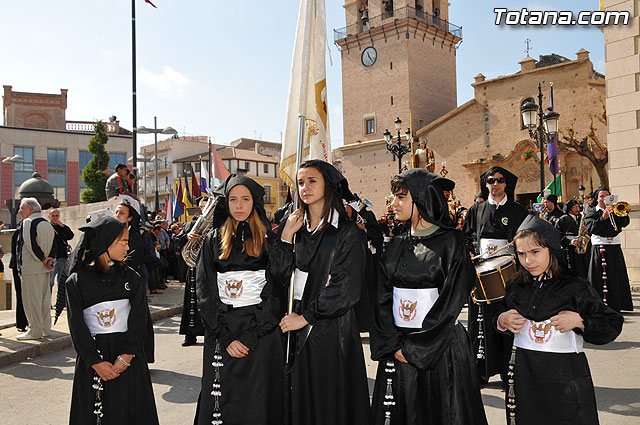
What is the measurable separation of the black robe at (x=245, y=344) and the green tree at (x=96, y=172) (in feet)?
121

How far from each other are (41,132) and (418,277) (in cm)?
5726

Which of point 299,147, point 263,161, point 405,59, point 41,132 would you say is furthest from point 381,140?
point 299,147

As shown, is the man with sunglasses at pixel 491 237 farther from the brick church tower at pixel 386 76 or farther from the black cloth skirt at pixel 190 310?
the brick church tower at pixel 386 76

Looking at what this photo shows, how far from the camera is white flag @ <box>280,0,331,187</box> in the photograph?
530 cm

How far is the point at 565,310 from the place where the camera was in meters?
3.51

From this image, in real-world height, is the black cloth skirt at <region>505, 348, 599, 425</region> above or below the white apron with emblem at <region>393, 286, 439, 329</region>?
below

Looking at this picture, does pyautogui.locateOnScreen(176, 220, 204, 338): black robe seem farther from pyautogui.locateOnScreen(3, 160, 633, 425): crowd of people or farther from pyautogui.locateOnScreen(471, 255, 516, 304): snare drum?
pyautogui.locateOnScreen(471, 255, 516, 304): snare drum

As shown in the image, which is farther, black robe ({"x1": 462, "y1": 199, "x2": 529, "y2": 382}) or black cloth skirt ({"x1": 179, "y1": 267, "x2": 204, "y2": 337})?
black cloth skirt ({"x1": 179, "y1": 267, "x2": 204, "y2": 337})

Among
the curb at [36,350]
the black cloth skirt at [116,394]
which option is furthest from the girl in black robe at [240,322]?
the curb at [36,350]

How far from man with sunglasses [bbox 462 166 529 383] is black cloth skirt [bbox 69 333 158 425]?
10.9 feet

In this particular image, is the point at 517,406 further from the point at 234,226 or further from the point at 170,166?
the point at 170,166

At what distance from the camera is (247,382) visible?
3.66m

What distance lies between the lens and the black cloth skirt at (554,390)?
3.42 m

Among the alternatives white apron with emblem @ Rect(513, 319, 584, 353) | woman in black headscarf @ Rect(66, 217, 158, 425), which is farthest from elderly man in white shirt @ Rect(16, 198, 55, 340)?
white apron with emblem @ Rect(513, 319, 584, 353)
